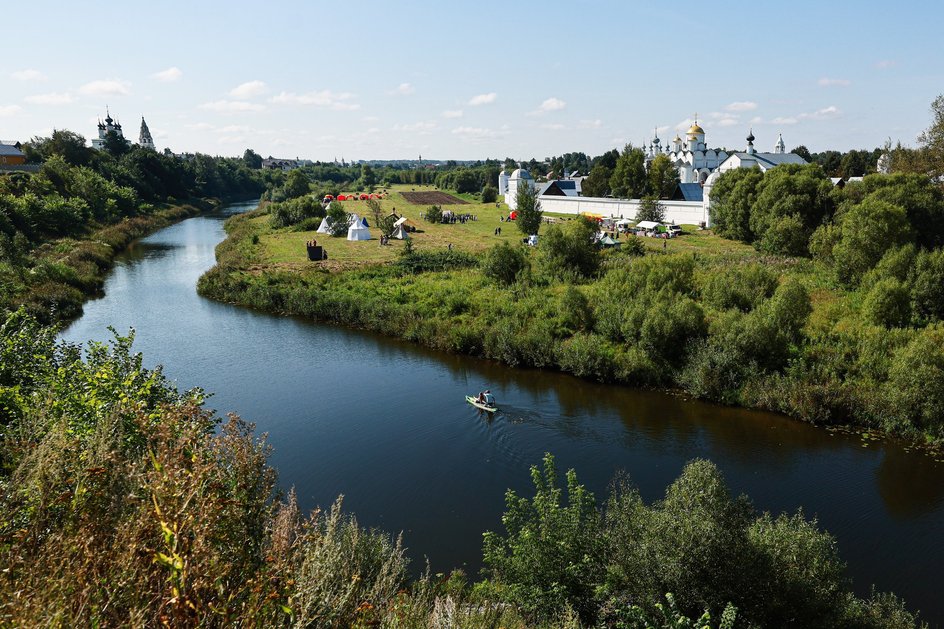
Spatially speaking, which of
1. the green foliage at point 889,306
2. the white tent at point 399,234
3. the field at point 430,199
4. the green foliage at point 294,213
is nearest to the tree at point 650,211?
the white tent at point 399,234

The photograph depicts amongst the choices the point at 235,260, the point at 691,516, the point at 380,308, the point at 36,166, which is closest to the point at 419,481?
the point at 691,516

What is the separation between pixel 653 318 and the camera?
21875mm

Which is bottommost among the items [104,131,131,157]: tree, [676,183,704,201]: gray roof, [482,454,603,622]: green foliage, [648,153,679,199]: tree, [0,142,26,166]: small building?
[482,454,603,622]: green foliage

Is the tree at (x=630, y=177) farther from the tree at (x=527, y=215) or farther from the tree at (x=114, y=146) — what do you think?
the tree at (x=114, y=146)

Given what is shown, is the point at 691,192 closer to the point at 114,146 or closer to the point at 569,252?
the point at 569,252

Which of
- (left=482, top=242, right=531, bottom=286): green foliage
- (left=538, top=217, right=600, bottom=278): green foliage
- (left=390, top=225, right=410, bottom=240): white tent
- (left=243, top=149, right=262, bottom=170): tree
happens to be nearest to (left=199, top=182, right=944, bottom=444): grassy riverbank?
(left=538, top=217, right=600, bottom=278): green foliage

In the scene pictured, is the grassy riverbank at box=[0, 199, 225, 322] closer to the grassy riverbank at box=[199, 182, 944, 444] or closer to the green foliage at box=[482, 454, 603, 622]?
the grassy riverbank at box=[199, 182, 944, 444]

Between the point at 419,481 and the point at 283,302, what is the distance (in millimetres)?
19216

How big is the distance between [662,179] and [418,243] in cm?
2692

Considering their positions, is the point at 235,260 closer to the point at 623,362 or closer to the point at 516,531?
the point at 623,362

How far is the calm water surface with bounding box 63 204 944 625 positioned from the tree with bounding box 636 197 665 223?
3169cm

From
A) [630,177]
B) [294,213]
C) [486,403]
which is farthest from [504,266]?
[630,177]

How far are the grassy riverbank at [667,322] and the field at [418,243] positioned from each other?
251cm

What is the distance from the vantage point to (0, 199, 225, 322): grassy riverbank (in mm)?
27856
